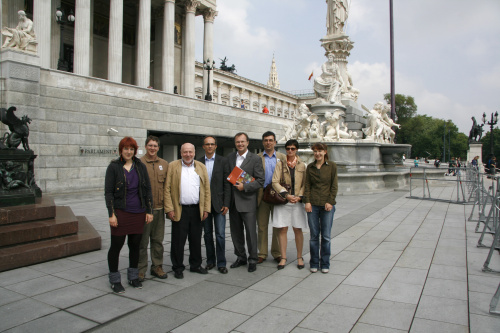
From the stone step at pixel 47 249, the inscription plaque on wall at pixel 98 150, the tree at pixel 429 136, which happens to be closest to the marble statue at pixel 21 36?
the inscription plaque on wall at pixel 98 150

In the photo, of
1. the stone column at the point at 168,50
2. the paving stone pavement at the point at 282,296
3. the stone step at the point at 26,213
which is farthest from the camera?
the stone column at the point at 168,50

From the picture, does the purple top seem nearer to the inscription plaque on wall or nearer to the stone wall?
the stone wall

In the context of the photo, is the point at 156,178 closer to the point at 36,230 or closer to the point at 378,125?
the point at 36,230

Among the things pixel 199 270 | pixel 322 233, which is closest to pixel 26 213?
pixel 199 270

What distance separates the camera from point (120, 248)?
15.2ft

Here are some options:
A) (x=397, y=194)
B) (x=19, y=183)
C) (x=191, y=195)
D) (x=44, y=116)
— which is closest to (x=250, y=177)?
(x=191, y=195)

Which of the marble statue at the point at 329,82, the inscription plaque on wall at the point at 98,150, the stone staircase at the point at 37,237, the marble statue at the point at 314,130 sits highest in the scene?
the marble statue at the point at 329,82

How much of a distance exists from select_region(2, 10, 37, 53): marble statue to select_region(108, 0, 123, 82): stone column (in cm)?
669

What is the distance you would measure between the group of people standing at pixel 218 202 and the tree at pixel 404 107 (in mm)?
83973

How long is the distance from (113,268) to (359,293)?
313 centimetres

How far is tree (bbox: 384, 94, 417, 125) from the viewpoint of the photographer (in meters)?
82.1

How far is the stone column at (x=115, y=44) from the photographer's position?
22.8 metres

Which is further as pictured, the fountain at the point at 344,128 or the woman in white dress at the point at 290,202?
the fountain at the point at 344,128

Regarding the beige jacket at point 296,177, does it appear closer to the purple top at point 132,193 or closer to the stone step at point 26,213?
the purple top at point 132,193
